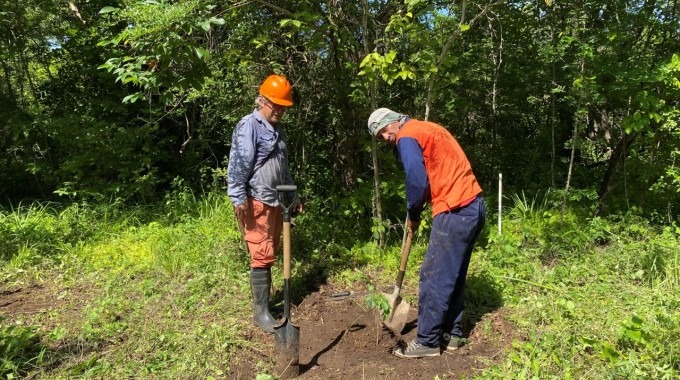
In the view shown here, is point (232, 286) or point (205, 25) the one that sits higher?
point (205, 25)

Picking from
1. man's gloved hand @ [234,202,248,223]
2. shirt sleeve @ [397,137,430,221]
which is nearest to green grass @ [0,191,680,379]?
man's gloved hand @ [234,202,248,223]

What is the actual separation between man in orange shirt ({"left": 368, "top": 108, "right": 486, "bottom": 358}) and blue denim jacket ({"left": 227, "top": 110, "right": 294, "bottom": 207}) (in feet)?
2.78

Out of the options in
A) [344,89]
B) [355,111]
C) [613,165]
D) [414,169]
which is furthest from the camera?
[613,165]

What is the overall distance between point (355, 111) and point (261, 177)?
185cm

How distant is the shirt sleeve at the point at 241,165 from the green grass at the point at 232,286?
1.04 metres

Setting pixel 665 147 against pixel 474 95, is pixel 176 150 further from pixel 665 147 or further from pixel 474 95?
pixel 665 147

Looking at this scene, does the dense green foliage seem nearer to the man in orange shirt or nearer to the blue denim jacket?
the blue denim jacket

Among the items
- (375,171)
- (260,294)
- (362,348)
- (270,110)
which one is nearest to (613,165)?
(375,171)

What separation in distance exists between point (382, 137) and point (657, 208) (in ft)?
12.8

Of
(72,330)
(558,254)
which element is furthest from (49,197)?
(558,254)

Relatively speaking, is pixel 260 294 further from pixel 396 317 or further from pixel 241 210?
pixel 396 317

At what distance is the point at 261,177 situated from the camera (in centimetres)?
376

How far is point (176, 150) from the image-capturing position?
7.42 metres

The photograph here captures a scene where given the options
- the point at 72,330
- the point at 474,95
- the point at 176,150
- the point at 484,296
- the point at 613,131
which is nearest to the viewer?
the point at 72,330
